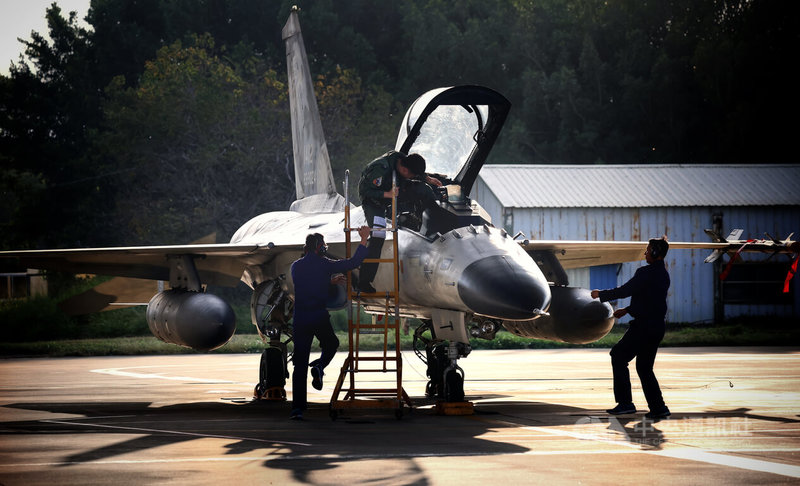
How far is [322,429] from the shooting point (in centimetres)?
1154

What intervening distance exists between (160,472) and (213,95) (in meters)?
39.0

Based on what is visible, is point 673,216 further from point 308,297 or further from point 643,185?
point 308,297

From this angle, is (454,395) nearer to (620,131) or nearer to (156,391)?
(156,391)

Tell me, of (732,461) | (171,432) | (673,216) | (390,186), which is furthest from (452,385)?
(673,216)

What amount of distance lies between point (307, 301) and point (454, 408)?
214 cm

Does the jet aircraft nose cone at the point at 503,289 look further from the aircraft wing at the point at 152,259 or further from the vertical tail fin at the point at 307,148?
the vertical tail fin at the point at 307,148

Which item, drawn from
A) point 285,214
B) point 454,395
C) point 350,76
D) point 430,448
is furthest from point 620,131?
point 430,448

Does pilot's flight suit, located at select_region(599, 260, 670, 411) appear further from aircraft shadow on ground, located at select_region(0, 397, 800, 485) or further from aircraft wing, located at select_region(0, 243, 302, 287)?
aircraft wing, located at select_region(0, 243, 302, 287)

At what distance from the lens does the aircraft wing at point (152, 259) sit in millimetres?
16141

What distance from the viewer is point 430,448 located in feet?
32.2

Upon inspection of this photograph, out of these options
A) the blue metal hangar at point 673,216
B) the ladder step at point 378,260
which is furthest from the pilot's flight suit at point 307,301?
the blue metal hangar at point 673,216

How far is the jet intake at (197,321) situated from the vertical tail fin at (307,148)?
4.33m

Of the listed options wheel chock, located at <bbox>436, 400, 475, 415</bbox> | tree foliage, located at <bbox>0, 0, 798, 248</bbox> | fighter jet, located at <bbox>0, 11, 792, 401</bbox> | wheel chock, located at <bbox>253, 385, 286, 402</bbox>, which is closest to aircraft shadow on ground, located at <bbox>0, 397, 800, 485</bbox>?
wheel chock, located at <bbox>436, 400, 475, 415</bbox>

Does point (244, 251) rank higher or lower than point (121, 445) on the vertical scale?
higher
